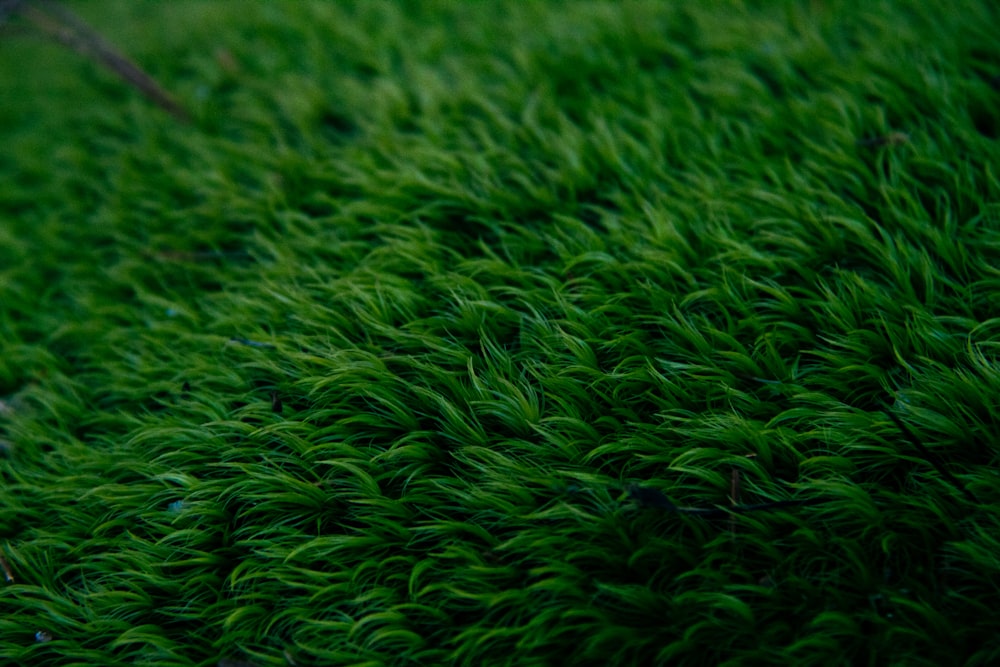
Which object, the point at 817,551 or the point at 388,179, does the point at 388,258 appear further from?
the point at 817,551

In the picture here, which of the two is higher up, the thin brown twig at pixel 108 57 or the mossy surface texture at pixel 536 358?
the thin brown twig at pixel 108 57

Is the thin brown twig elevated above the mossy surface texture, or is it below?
above

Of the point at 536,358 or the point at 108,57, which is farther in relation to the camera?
the point at 108,57

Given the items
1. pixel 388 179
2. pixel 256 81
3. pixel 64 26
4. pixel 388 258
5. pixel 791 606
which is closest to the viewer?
pixel 791 606

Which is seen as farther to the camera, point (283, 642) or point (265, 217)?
point (265, 217)

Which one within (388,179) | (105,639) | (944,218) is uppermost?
(388,179)

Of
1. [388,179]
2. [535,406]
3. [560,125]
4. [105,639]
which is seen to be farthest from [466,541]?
[560,125]

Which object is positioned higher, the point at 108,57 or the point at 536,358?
the point at 108,57

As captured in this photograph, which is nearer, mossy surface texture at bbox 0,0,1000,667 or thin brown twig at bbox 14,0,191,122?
mossy surface texture at bbox 0,0,1000,667
